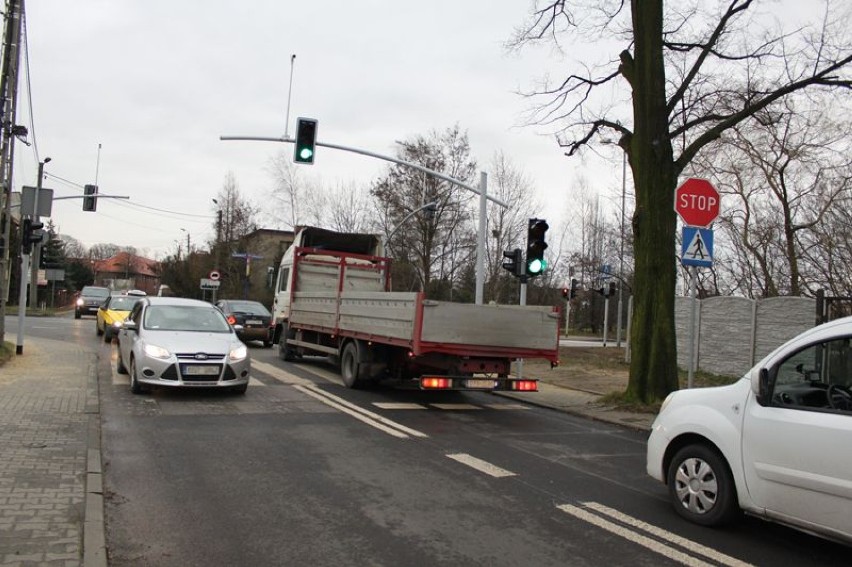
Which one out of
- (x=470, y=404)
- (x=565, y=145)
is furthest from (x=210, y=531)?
(x=565, y=145)

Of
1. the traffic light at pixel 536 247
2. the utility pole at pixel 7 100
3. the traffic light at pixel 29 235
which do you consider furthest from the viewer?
the traffic light at pixel 29 235

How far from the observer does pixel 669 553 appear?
463cm

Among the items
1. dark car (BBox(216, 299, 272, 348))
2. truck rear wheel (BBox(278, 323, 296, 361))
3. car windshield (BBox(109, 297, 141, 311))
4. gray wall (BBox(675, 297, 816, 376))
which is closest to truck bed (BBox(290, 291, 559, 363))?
truck rear wheel (BBox(278, 323, 296, 361))

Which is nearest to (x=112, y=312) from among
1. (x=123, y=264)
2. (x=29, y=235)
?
(x=29, y=235)

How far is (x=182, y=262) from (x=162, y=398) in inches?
2077

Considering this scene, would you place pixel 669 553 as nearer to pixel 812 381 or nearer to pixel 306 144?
pixel 812 381

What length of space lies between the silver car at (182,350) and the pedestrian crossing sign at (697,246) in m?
7.18

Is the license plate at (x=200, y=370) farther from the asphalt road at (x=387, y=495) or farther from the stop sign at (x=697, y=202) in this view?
the stop sign at (x=697, y=202)

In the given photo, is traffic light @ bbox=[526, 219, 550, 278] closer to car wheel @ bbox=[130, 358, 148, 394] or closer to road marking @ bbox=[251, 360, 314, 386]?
road marking @ bbox=[251, 360, 314, 386]

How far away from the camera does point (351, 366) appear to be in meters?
12.9

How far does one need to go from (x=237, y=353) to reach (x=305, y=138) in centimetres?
897

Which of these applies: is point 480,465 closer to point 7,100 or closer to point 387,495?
point 387,495

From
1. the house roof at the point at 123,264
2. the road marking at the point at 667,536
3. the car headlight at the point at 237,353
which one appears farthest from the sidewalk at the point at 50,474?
the house roof at the point at 123,264

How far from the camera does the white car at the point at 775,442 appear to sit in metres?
4.34
